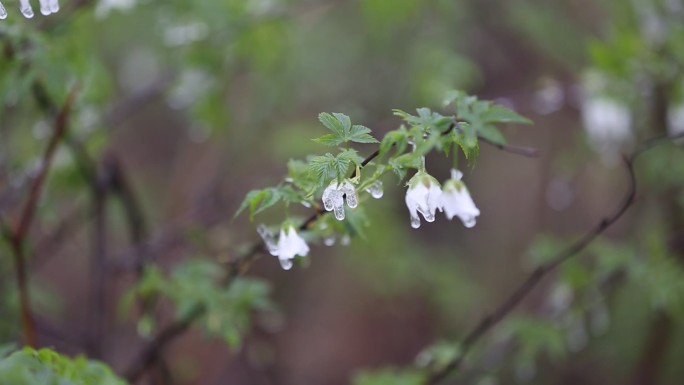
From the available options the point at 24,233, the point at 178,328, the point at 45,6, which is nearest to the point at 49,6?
the point at 45,6

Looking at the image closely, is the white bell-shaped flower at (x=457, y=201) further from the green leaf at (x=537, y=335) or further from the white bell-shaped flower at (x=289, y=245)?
the green leaf at (x=537, y=335)

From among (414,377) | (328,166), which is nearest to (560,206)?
(414,377)

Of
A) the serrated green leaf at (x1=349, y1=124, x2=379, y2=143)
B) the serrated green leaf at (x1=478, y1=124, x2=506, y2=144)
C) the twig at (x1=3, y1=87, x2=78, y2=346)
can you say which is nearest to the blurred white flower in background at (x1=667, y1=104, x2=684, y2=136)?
the serrated green leaf at (x1=478, y1=124, x2=506, y2=144)

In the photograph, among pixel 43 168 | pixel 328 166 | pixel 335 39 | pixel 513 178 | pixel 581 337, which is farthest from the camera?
pixel 513 178

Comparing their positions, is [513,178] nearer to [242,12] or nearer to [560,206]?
[560,206]

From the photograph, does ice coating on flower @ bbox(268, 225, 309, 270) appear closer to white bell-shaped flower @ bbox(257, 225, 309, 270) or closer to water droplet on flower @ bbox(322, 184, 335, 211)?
white bell-shaped flower @ bbox(257, 225, 309, 270)

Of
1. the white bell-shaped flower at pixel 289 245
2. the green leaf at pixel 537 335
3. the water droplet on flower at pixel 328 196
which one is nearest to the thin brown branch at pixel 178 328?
the white bell-shaped flower at pixel 289 245

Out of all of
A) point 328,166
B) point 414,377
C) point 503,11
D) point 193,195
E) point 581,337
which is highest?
point 503,11
